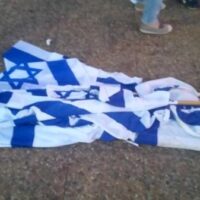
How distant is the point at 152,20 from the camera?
7.34 ft

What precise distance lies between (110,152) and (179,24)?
3.81 ft

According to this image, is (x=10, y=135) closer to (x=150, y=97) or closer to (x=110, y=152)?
(x=110, y=152)

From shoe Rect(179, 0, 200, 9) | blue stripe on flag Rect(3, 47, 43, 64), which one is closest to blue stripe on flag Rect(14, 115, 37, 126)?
blue stripe on flag Rect(3, 47, 43, 64)

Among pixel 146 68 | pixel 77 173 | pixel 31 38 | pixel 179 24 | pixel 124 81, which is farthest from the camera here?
pixel 179 24

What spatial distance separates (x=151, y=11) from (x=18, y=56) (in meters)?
0.81

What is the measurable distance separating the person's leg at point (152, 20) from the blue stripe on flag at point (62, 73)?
608 mm

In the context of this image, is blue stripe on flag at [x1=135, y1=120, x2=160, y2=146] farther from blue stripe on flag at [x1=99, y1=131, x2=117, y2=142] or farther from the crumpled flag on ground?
blue stripe on flag at [x1=99, y1=131, x2=117, y2=142]

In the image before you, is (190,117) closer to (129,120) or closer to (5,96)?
(129,120)

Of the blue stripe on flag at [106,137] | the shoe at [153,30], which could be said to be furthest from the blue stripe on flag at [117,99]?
the shoe at [153,30]

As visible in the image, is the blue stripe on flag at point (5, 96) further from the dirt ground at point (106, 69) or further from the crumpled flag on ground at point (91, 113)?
the dirt ground at point (106, 69)

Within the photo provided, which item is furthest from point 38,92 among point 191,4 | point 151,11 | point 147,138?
point 191,4

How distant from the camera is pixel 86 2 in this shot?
8.30ft

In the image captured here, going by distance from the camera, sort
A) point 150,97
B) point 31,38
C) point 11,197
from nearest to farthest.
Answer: point 11,197
point 150,97
point 31,38

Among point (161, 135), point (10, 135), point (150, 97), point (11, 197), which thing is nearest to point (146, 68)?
Answer: point (150, 97)
